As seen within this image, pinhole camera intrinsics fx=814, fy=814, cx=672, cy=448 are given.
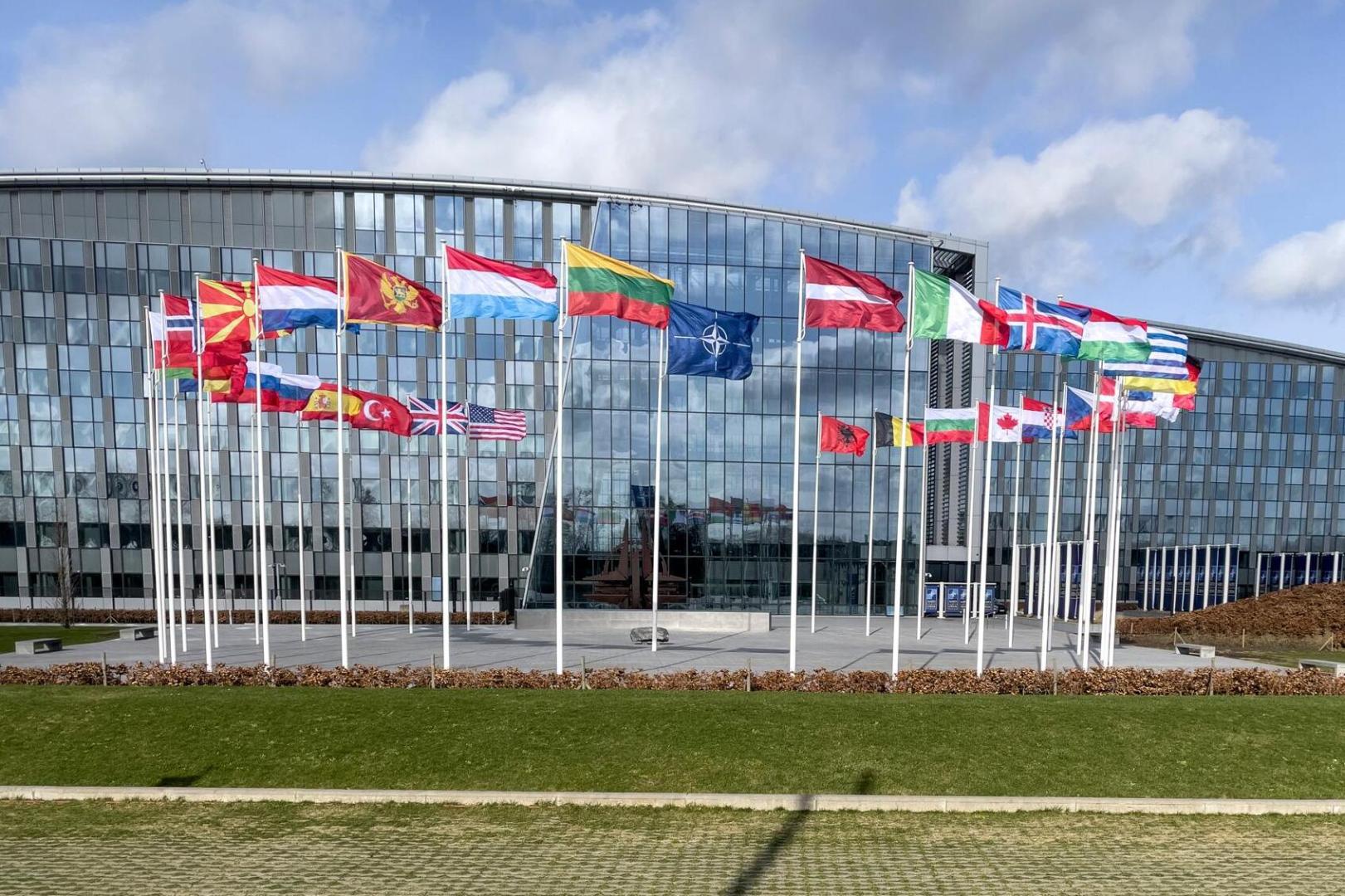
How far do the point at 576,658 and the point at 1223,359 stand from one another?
258ft

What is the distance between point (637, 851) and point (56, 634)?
42.1 metres

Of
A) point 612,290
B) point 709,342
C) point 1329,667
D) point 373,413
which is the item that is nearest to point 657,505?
point 709,342

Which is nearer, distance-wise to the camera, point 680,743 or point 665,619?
point 680,743

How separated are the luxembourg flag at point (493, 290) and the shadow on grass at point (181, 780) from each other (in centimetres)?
1177

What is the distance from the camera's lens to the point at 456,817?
13.6 m

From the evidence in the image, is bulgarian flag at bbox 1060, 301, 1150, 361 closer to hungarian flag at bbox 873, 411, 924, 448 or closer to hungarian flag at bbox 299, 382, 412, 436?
hungarian flag at bbox 873, 411, 924, 448

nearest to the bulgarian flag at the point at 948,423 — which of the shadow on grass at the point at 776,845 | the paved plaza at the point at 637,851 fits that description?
the shadow on grass at the point at 776,845

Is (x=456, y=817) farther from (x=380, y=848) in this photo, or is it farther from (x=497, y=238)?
(x=497, y=238)

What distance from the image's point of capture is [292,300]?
76.2ft

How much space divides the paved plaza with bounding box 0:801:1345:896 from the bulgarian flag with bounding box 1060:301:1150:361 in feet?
48.2

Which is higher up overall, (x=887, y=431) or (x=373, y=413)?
(x=373, y=413)

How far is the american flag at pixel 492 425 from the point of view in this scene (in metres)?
34.9

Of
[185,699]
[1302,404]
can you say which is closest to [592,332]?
[185,699]

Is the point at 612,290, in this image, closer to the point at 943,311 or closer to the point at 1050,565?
the point at 943,311
